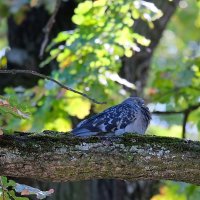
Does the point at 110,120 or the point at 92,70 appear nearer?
the point at 110,120

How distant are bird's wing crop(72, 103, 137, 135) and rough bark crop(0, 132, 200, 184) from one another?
139cm

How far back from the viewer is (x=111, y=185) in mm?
7535

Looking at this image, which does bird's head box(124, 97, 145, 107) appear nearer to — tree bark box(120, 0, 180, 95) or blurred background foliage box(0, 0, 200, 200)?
blurred background foliage box(0, 0, 200, 200)

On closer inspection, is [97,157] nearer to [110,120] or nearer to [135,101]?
[110,120]

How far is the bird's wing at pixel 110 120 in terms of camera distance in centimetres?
575

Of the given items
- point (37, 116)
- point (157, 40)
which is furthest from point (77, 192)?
point (157, 40)

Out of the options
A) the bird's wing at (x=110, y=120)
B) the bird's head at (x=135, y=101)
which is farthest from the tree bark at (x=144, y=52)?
the bird's wing at (x=110, y=120)

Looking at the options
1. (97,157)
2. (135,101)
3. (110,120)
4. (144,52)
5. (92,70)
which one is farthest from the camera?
(144,52)

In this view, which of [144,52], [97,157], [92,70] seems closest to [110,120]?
[92,70]

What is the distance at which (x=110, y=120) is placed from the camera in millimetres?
5984

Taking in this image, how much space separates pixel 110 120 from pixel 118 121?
0.26 feet

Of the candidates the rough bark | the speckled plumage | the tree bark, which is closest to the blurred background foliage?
the tree bark

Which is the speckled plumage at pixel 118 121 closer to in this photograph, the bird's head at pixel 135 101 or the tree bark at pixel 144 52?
the bird's head at pixel 135 101

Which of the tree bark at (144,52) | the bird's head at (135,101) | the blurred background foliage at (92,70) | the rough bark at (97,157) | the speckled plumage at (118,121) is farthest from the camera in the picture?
the tree bark at (144,52)
